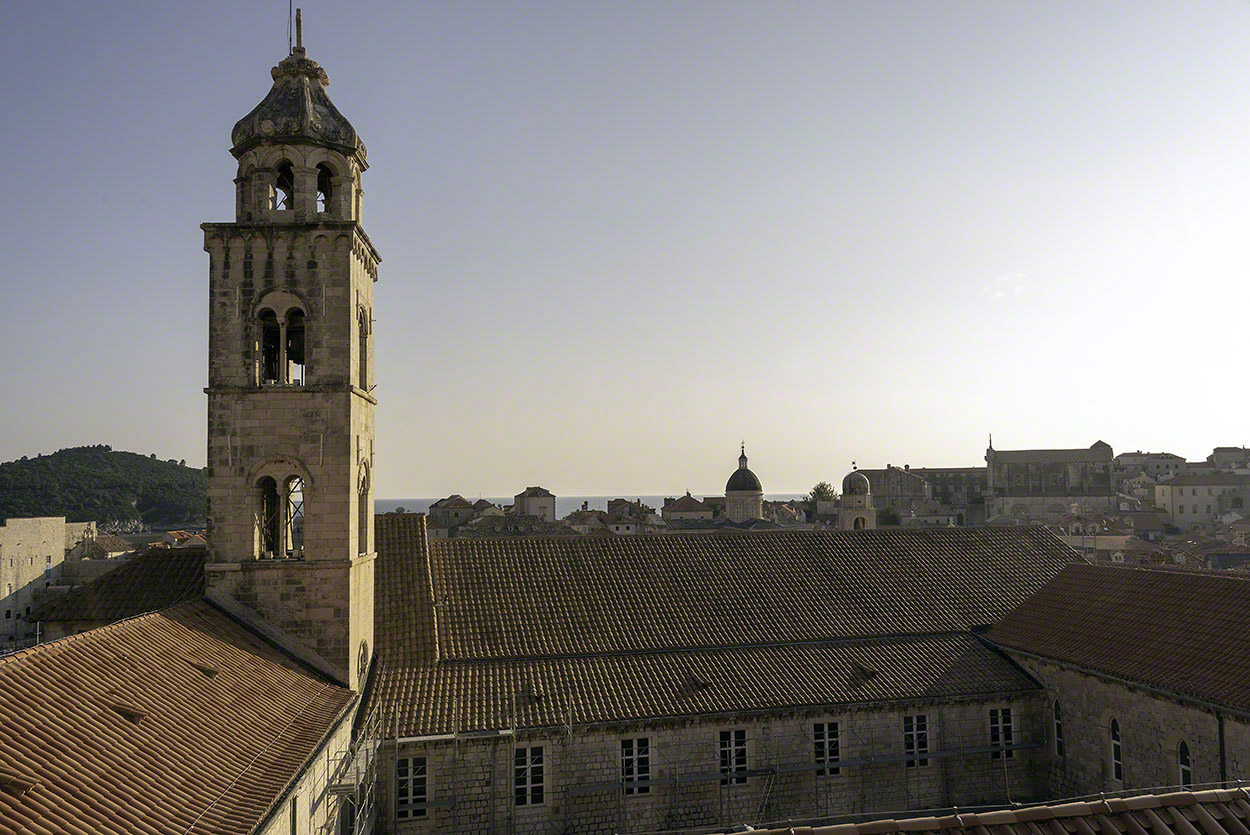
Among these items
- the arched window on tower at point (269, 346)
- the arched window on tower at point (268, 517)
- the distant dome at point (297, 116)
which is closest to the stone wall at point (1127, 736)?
the arched window on tower at point (268, 517)

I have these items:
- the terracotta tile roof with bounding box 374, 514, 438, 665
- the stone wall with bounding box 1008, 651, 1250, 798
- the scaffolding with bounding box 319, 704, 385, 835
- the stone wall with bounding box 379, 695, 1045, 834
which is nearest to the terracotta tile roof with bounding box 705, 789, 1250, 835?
the scaffolding with bounding box 319, 704, 385, 835

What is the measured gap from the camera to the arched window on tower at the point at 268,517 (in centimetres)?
1795

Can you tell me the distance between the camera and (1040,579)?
2773cm

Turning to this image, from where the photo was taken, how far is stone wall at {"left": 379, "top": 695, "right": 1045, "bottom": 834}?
1823cm

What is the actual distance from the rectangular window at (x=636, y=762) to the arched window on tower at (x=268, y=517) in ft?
29.4

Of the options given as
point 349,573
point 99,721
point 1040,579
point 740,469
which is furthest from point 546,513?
point 99,721

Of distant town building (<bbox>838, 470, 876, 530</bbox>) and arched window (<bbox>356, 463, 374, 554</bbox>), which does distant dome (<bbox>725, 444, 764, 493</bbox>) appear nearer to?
distant town building (<bbox>838, 470, 876, 530</bbox>)

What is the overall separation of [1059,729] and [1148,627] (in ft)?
11.4

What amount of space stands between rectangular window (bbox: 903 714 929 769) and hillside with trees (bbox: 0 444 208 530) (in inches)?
4706

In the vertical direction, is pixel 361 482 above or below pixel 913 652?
above

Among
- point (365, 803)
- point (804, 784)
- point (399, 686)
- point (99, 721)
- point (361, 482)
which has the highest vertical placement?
point (361, 482)

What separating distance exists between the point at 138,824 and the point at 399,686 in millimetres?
10814

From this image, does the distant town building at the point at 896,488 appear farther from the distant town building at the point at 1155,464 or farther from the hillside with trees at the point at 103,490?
the hillside with trees at the point at 103,490

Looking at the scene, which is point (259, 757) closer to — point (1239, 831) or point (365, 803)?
point (365, 803)
